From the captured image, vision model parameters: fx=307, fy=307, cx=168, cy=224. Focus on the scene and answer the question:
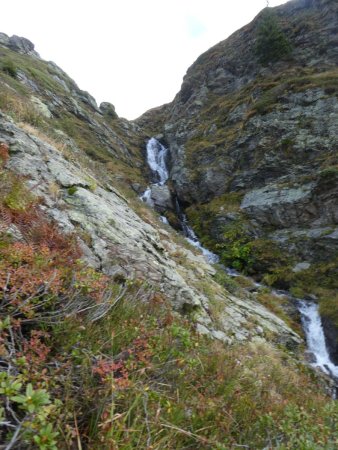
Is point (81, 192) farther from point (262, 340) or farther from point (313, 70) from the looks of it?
point (313, 70)

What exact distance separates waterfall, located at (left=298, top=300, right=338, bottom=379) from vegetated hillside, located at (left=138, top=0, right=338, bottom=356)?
1.43 feet

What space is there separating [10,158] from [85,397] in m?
6.58

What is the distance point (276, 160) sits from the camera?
2469 centimetres

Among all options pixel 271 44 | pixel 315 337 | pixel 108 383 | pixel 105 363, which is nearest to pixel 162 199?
pixel 315 337

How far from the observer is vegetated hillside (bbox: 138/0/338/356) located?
19.0 metres

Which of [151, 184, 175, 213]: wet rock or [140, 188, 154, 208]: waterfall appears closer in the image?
[151, 184, 175, 213]: wet rock

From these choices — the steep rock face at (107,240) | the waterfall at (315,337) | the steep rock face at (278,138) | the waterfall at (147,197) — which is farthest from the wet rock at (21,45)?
the waterfall at (315,337)

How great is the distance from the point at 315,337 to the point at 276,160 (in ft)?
49.7

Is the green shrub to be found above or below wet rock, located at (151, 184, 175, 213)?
above

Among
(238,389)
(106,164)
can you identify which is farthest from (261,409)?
(106,164)

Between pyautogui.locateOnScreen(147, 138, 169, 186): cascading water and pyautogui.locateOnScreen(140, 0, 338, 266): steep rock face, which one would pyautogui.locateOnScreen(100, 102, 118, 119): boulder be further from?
pyautogui.locateOnScreen(140, 0, 338, 266): steep rock face

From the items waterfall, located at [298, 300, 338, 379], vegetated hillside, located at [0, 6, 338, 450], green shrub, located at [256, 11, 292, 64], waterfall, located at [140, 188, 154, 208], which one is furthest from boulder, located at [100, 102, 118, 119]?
vegetated hillside, located at [0, 6, 338, 450]

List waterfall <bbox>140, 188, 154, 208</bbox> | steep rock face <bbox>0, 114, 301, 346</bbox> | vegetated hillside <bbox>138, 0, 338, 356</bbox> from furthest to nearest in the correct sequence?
1. waterfall <bbox>140, 188, 154, 208</bbox>
2. vegetated hillside <bbox>138, 0, 338, 356</bbox>
3. steep rock face <bbox>0, 114, 301, 346</bbox>

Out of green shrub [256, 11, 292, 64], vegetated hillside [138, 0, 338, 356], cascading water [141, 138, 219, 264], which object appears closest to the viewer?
vegetated hillside [138, 0, 338, 356]
